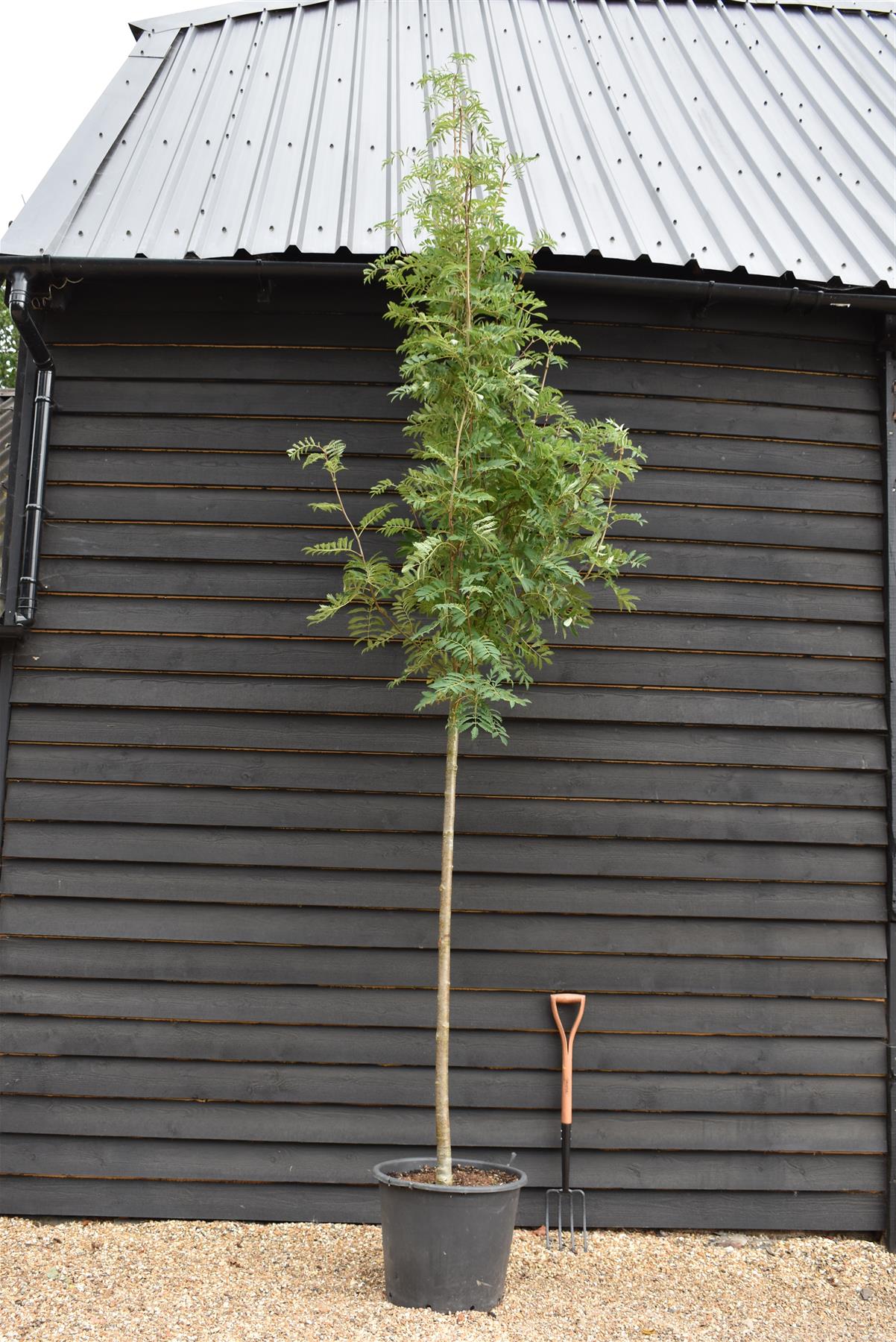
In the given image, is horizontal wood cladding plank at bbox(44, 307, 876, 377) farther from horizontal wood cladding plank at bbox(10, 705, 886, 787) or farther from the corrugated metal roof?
horizontal wood cladding plank at bbox(10, 705, 886, 787)

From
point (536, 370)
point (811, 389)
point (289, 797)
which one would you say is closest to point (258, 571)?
point (289, 797)

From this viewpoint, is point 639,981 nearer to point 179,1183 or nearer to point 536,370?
point 179,1183

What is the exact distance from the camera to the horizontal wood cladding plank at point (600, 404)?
3990 mm

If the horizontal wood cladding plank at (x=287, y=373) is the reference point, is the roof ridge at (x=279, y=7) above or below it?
above

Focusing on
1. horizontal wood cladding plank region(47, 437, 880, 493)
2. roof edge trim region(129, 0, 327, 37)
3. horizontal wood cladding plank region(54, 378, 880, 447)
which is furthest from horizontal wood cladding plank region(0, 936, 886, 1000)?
roof edge trim region(129, 0, 327, 37)

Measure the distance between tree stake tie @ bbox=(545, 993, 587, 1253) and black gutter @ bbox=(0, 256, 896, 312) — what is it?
275 cm

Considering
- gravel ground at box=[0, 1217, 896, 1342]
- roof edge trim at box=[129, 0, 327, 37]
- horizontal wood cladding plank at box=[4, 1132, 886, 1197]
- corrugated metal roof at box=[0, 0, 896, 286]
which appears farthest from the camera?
roof edge trim at box=[129, 0, 327, 37]

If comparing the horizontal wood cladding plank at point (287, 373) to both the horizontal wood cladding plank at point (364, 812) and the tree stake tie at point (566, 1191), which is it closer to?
the horizontal wood cladding plank at point (364, 812)

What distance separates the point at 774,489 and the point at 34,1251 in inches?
156

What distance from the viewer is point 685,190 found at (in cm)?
418

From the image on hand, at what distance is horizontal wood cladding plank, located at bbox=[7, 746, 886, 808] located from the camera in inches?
149

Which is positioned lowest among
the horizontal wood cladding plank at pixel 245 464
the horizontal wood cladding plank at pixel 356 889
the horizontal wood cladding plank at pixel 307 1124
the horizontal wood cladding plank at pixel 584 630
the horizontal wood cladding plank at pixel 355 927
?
the horizontal wood cladding plank at pixel 307 1124

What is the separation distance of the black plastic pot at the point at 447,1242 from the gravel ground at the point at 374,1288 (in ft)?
0.18

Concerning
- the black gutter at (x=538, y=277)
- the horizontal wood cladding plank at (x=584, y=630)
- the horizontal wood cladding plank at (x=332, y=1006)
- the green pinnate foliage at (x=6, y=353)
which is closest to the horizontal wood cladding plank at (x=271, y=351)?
the black gutter at (x=538, y=277)
